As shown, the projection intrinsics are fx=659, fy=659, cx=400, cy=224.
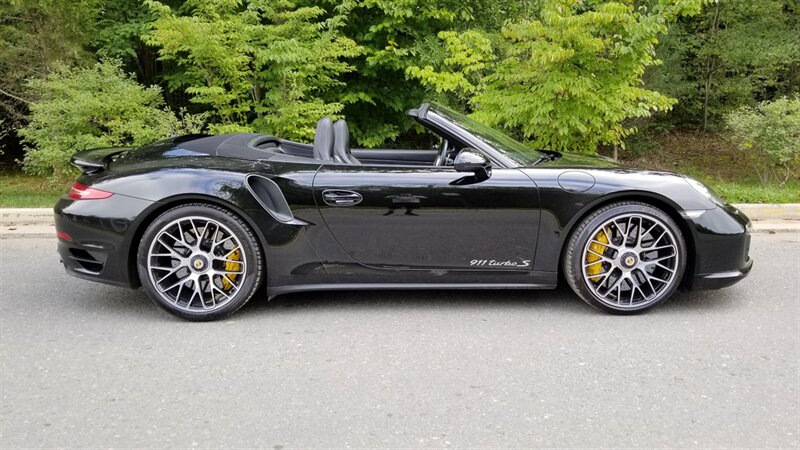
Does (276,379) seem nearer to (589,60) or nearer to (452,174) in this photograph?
(452,174)

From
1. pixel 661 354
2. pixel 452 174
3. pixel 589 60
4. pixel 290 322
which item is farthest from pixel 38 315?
pixel 589 60

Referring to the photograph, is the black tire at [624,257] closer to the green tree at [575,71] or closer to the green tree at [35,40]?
the green tree at [575,71]

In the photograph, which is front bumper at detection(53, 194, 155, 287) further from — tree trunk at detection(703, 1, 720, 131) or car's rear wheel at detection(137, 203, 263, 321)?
tree trunk at detection(703, 1, 720, 131)

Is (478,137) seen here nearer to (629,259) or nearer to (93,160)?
(629,259)

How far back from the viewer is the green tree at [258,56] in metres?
8.05

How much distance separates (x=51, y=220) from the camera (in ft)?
22.4

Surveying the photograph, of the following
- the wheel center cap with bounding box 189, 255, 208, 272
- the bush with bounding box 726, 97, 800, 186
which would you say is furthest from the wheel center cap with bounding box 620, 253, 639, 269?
the bush with bounding box 726, 97, 800, 186

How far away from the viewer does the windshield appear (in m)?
4.36

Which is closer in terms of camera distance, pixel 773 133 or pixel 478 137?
pixel 478 137

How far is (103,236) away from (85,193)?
1.09 feet

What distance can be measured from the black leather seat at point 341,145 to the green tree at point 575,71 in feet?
11.0

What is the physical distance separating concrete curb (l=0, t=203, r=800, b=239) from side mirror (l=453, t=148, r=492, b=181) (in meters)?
3.86

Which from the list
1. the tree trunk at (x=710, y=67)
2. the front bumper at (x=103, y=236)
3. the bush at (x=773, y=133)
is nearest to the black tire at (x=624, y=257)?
the front bumper at (x=103, y=236)

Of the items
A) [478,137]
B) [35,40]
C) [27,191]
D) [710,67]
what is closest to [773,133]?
[710,67]
